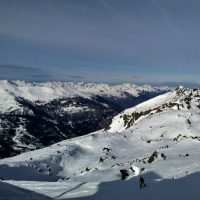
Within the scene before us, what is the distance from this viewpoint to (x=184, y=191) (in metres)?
29.6

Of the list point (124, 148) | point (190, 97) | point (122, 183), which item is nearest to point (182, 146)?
point (124, 148)

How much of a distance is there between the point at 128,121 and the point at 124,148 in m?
64.7

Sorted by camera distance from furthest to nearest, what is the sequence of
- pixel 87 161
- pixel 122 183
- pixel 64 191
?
1. pixel 87 161
2. pixel 122 183
3. pixel 64 191

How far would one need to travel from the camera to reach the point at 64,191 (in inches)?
1266

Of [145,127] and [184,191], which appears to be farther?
[145,127]

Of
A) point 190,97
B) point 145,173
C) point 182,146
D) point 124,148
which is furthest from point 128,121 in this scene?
point 145,173

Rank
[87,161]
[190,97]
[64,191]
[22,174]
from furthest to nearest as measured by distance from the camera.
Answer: [190,97], [87,161], [22,174], [64,191]

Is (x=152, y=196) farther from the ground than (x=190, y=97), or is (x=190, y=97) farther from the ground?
(x=190, y=97)

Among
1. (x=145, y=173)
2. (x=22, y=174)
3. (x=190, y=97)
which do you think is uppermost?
(x=190, y=97)

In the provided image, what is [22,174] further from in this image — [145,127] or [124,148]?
[145,127]

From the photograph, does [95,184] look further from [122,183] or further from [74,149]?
[74,149]

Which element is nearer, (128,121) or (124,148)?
(124,148)

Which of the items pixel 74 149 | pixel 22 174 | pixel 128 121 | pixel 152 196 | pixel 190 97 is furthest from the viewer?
pixel 128 121

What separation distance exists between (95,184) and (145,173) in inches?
1186
